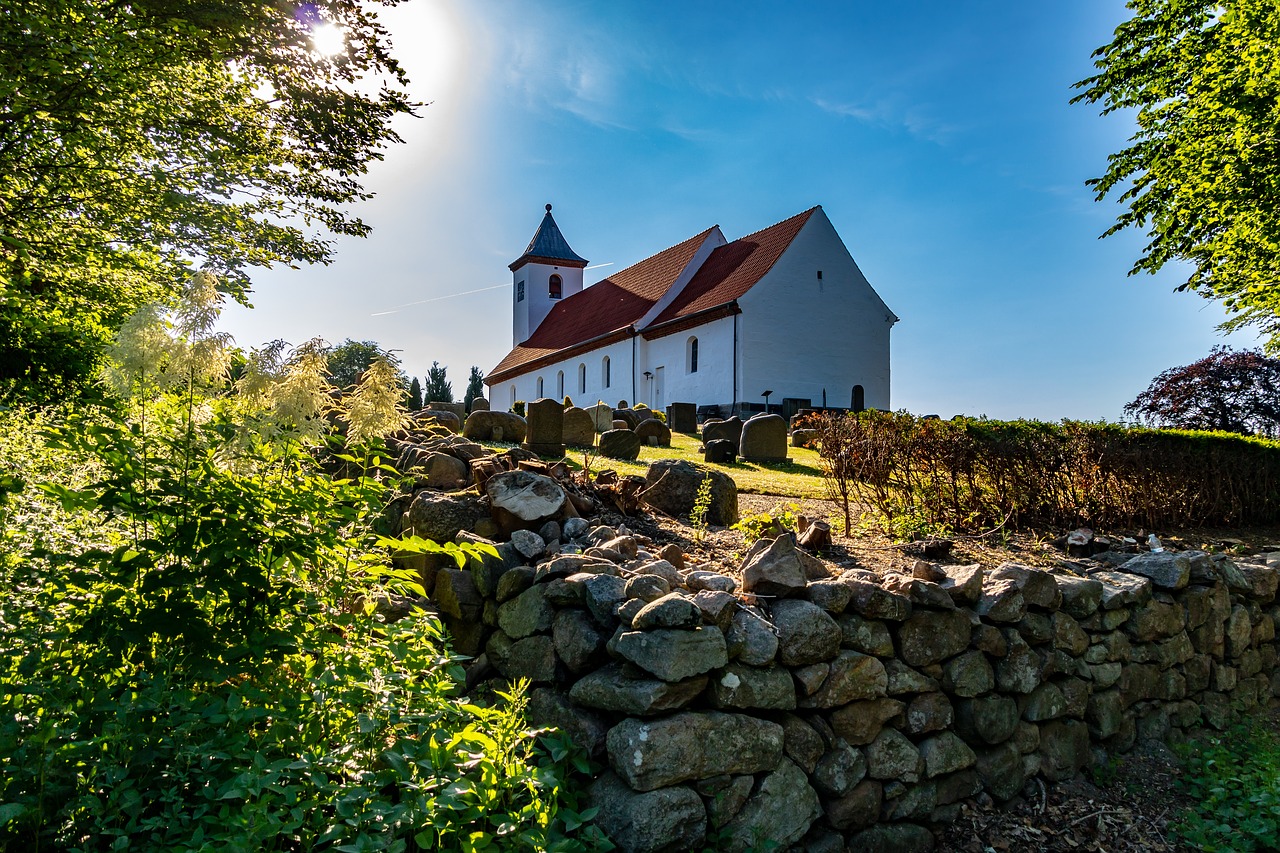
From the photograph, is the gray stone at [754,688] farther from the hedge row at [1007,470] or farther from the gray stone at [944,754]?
the hedge row at [1007,470]

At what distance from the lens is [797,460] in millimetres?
13273

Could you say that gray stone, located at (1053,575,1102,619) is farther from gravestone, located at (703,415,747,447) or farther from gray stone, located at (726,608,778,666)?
gravestone, located at (703,415,747,447)

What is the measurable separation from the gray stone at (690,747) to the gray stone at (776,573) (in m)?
0.72

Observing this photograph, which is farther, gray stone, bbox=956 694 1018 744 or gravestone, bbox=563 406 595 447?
gravestone, bbox=563 406 595 447

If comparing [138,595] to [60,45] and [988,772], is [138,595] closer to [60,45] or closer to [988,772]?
[988,772]

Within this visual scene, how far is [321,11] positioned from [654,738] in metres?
11.8

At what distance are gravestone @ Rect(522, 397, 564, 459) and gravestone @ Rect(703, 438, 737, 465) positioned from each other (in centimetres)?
277

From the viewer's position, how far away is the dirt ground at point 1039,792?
4160mm

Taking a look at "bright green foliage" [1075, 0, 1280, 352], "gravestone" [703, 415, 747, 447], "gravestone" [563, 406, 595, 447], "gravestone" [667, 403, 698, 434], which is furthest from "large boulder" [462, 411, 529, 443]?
"bright green foliage" [1075, 0, 1280, 352]

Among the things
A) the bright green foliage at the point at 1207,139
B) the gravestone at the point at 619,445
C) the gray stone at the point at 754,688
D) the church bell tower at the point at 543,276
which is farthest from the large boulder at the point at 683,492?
the church bell tower at the point at 543,276

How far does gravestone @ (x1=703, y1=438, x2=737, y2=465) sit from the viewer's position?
11859 mm

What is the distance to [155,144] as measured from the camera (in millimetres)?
12664

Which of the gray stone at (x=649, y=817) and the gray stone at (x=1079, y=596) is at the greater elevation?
the gray stone at (x=1079, y=596)

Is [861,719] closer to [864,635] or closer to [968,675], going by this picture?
[864,635]
